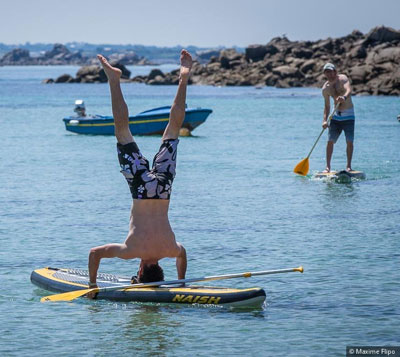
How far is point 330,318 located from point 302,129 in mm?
31354

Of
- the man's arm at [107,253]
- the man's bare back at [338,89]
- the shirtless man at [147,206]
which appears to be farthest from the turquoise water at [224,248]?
the man's bare back at [338,89]

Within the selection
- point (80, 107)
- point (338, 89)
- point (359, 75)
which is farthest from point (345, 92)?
point (359, 75)

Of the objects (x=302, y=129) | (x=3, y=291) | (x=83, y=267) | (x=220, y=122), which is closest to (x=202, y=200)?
(x=83, y=267)

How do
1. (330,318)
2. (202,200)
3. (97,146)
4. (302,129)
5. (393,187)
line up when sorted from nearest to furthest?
(330,318), (202,200), (393,187), (97,146), (302,129)

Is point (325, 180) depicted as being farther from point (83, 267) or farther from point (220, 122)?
point (220, 122)

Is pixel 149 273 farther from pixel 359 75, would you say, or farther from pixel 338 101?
pixel 359 75

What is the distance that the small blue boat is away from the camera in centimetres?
3362

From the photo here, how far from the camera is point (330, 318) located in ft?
29.4

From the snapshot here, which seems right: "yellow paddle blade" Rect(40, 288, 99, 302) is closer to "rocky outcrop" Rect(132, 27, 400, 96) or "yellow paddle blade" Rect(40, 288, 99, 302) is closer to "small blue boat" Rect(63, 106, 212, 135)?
"small blue boat" Rect(63, 106, 212, 135)

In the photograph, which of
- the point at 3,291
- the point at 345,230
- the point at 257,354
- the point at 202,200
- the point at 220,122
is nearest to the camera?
the point at 257,354

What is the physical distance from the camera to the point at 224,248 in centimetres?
1259

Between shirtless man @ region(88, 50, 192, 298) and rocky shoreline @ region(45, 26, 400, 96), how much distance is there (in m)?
72.4

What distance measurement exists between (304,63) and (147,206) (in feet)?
354

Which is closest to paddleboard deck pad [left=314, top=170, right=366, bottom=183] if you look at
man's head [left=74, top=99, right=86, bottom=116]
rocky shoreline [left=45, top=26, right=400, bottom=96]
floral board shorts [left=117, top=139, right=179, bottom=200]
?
floral board shorts [left=117, top=139, right=179, bottom=200]
